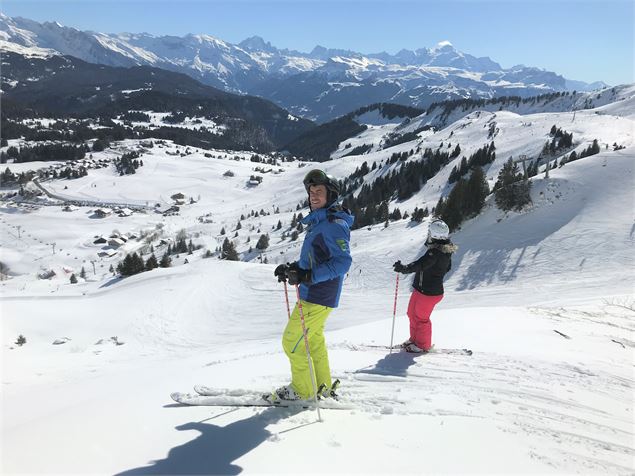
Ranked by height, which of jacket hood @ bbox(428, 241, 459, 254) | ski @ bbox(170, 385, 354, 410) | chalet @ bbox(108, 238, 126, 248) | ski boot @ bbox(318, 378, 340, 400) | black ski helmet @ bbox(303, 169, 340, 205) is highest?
black ski helmet @ bbox(303, 169, 340, 205)

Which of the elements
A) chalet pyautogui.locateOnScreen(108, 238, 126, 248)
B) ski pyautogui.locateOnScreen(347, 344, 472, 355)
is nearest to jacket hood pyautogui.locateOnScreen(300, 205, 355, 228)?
ski pyautogui.locateOnScreen(347, 344, 472, 355)

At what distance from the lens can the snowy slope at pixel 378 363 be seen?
11.7 ft

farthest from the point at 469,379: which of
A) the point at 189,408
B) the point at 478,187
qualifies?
the point at 478,187

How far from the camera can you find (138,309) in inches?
611

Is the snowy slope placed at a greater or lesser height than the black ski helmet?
lesser

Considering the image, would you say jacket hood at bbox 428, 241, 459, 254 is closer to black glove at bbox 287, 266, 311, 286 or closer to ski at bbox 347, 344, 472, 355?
ski at bbox 347, 344, 472, 355

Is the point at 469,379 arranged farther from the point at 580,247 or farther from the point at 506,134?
the point at 506,134

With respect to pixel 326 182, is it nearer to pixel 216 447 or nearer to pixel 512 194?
pixel 216 447

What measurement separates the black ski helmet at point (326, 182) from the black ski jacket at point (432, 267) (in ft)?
8.30

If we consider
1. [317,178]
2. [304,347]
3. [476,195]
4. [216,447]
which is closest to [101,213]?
[476,195]

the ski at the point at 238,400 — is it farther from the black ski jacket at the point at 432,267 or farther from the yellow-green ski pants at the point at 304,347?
the black ski jacket at the point at 432,267

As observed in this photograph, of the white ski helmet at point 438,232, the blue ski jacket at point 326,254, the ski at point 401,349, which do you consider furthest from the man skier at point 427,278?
the blue ski jacket at point 326,254

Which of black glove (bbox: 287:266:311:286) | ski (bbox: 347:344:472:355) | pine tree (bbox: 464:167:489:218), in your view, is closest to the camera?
black glove (bbox: 287:266:311:286)

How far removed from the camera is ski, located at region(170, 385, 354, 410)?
4512mm
